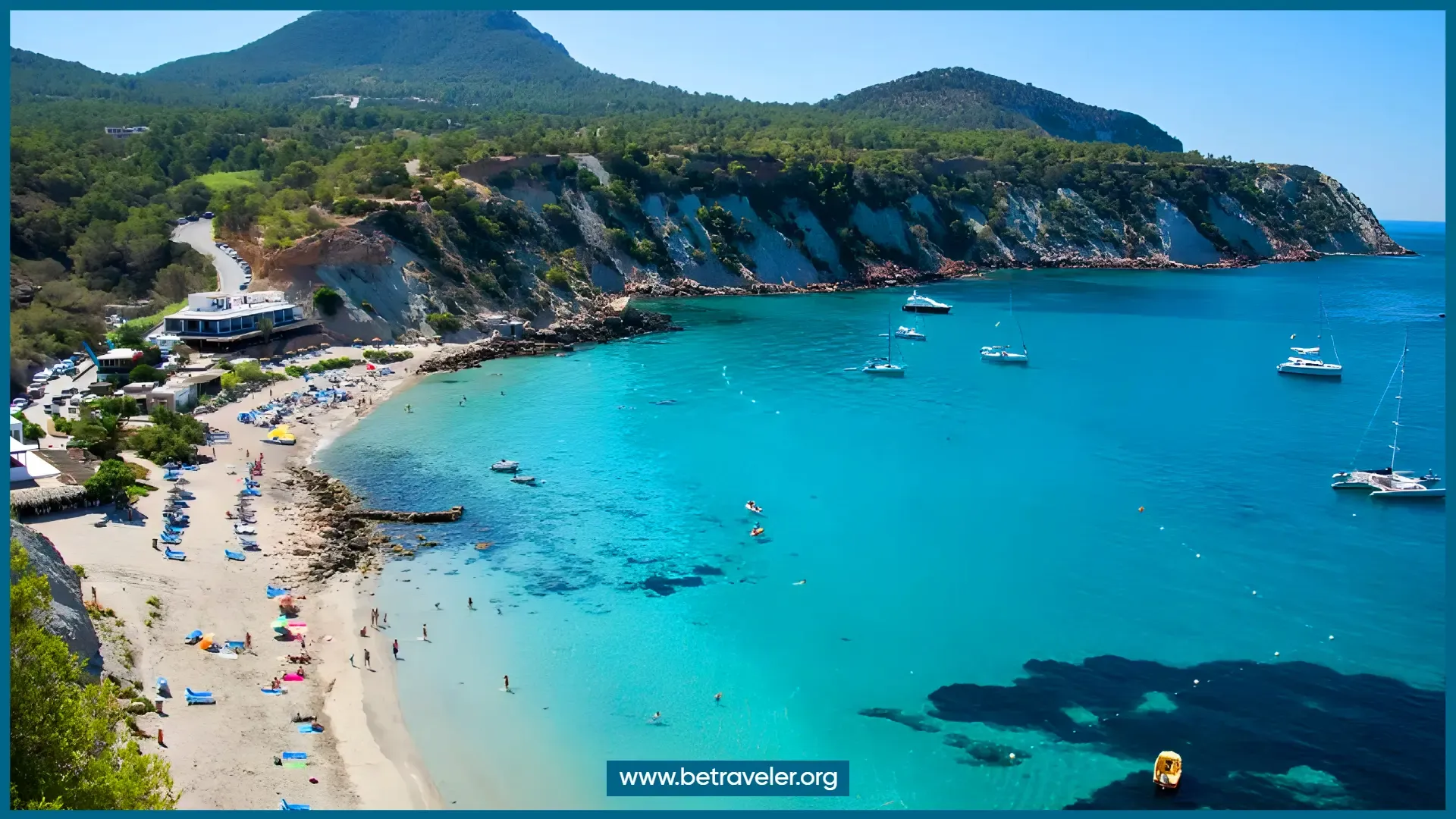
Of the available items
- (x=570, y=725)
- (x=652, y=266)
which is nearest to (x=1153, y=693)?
(x=570, y=725)

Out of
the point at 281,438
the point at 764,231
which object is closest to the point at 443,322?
the point at 281,438

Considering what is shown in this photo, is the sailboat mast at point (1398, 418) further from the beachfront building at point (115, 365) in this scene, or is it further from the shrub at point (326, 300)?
Result: the shrub at point (326, 300)

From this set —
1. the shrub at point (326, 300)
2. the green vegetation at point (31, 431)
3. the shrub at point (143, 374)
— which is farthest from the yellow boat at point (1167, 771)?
the shrub at point (326, 300)

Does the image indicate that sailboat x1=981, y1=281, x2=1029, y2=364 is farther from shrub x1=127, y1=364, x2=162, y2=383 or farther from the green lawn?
the green lawn

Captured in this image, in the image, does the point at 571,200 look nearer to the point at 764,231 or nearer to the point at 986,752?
the point at 764,231

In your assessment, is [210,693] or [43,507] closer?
[210,693]

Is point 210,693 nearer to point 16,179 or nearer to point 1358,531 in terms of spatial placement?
point 1358,531
